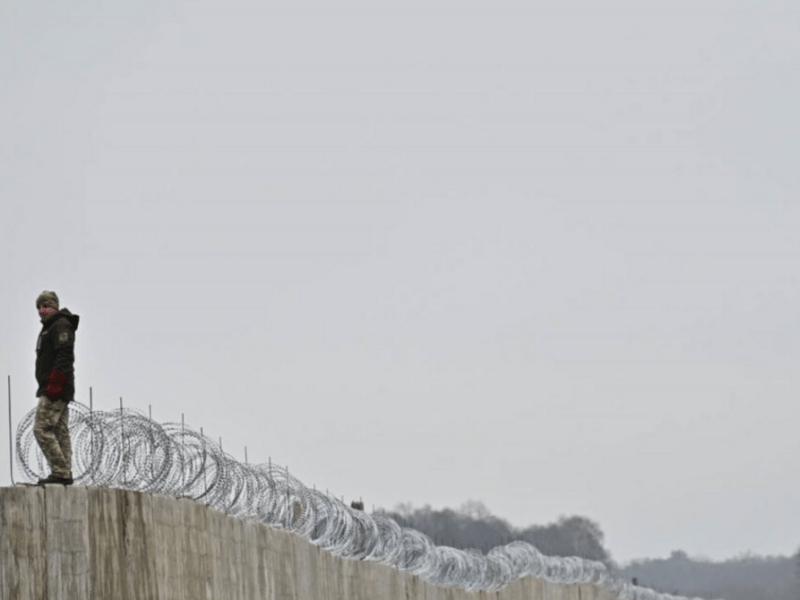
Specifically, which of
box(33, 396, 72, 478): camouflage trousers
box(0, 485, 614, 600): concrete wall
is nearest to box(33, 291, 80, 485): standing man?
box(33, 396, 72, 478): camouflage trousers

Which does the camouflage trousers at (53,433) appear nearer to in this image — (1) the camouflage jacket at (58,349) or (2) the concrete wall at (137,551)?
(1) the camouflage jacket at (58,349)

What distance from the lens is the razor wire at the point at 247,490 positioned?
14680 millimetres

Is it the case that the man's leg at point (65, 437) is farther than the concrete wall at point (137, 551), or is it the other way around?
the man's leg at point (65, 437)

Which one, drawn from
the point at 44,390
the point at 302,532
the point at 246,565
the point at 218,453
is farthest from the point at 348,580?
the point at 44,390

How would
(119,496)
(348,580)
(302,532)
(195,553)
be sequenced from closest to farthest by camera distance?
(119,496)
(195,553)
(302,532)
(348,580)

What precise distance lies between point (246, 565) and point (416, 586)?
796cm

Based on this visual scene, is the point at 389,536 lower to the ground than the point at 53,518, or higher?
higher

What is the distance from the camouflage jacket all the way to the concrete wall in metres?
0.78

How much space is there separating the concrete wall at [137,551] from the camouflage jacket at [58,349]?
775 mm

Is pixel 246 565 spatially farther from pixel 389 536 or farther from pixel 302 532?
pixel 389 536

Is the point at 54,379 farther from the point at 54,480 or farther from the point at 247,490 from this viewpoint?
the point at 247,490

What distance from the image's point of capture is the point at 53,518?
13430 mm

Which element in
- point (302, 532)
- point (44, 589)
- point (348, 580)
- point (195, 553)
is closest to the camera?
point (44, 589)

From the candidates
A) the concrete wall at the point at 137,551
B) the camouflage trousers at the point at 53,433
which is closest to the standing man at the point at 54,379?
the camouflage trousers at the point at 53,433
